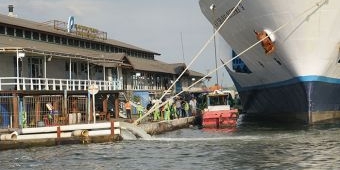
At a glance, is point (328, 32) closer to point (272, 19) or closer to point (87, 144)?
point (272, 19)

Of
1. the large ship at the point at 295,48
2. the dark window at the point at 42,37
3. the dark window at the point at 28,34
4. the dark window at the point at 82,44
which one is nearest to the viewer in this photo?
the large ship at the point at 295,48

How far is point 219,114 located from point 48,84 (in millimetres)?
10515

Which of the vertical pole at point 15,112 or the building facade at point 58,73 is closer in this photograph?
the vertical pole at point 15,112

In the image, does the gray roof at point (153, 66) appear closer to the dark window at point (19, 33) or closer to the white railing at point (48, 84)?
the white railing at point (48, 84)

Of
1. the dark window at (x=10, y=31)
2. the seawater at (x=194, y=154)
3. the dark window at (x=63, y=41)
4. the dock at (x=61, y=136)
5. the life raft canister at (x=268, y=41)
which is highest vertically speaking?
the dark window at (x=63, y=41)

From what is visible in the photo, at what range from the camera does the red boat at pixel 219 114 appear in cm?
3391

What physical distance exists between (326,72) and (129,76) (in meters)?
21.0

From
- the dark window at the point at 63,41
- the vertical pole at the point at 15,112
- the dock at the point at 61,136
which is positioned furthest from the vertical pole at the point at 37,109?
the dark window at the point at 63,41

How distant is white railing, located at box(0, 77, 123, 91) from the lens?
2869 cm

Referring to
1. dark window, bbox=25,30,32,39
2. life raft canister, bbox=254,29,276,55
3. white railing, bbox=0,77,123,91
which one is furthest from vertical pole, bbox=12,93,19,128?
life raft canister, bbox=254,29,276,55

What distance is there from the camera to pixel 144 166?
1783 centimetres

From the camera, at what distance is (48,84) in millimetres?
31031

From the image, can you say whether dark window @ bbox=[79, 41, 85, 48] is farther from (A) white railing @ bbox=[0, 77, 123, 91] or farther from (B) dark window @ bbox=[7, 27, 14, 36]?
(B) dark window @ bbox=[7, 27, 14, 36]

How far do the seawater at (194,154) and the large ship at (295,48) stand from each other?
508cm
